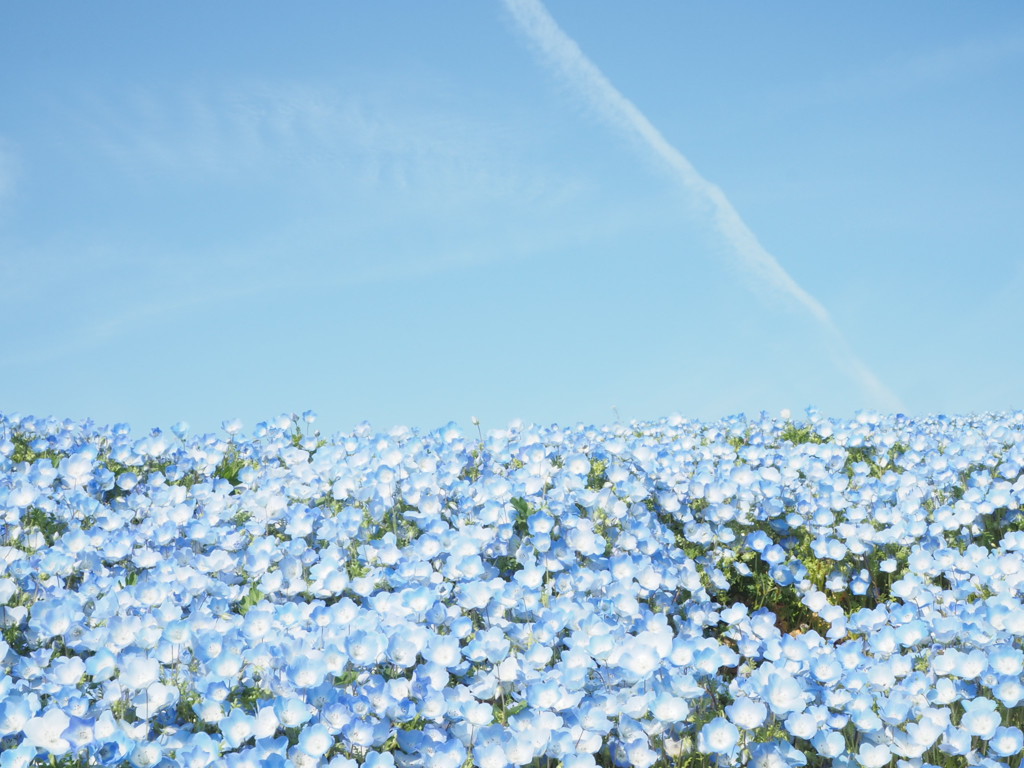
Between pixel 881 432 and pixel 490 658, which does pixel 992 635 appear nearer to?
pixel 490 658

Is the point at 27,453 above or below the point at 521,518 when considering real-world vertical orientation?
above

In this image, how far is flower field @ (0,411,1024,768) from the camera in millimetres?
3715

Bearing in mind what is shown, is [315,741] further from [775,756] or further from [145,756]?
[775,756]

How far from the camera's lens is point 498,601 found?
4.67m

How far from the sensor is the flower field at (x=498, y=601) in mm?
3715

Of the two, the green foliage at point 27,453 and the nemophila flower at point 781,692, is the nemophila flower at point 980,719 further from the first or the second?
the green foliage at point 27,453

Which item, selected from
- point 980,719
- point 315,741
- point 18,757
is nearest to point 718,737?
point 980,719

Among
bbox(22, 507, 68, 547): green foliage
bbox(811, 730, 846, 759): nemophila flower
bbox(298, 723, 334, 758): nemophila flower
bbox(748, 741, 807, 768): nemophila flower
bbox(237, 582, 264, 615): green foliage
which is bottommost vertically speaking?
bbox(298, 723, 334, 758): nemophila flower

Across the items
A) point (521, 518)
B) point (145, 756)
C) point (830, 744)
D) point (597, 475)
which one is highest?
point (597, 475)

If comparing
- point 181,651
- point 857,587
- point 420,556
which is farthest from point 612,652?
point 857,587

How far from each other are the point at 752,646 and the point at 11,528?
13.4 feet

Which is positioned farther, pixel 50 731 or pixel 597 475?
pixel 597 475

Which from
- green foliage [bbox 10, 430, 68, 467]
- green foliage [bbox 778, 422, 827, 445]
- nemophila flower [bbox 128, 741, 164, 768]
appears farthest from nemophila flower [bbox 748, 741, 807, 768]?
green foliage [bbox 10, 430, 68, 467]

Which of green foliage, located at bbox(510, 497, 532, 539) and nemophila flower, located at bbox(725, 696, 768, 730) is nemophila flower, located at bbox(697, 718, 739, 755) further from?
green foliage, located at bbox(510, 497, 532, 539)
